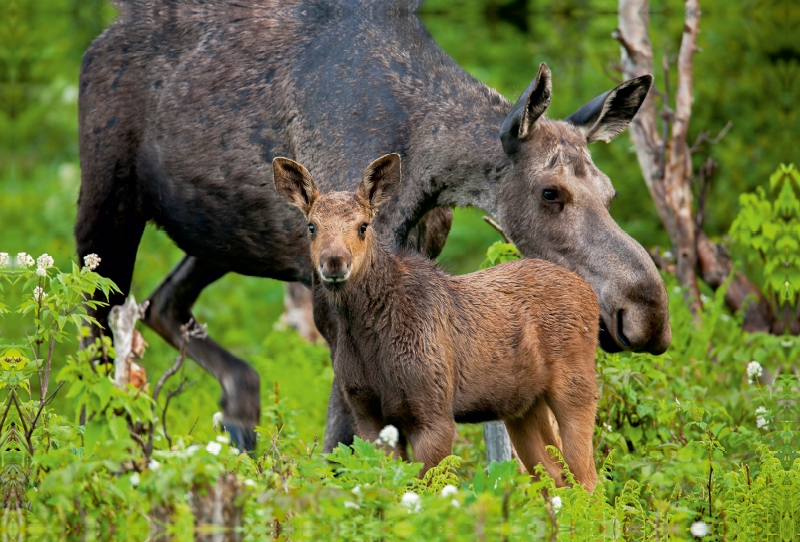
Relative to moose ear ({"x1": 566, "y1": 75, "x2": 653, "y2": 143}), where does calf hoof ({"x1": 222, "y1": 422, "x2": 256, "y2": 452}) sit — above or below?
below

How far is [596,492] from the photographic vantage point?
15.3 feet

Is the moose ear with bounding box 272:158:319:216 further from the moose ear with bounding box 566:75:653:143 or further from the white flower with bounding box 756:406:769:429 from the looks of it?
the white flower with bounding box 756:406:769:429

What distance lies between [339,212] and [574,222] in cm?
144

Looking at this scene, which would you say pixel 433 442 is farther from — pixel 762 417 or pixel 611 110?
pixel 611 110

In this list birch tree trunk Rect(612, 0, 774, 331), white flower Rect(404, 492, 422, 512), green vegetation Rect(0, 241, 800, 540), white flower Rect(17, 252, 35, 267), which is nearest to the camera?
green vegetation Rect(0, 241, 800, 540)

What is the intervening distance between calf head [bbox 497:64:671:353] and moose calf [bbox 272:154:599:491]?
138 mm

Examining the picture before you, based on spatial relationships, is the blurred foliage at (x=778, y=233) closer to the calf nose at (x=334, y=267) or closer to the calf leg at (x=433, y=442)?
the calf leg at (x=433, y=442)

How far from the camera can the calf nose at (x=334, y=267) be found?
5.24 metres

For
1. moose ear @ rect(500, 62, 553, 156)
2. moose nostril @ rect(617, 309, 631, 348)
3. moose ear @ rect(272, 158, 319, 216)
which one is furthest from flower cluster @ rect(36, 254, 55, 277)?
moose nostril @ rect(617, 309, 631, 348)

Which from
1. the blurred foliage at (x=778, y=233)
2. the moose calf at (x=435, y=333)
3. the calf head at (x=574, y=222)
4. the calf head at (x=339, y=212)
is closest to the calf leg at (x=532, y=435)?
the moose calf at (x=435, y=333)

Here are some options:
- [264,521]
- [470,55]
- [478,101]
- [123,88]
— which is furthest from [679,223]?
[470,55]

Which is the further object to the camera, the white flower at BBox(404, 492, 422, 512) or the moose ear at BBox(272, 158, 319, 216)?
the moose ear at BBox(272, 158, 319, 216)

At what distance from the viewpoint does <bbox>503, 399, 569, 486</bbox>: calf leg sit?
635 centimetres

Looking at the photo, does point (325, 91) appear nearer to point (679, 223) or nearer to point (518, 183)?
point (518, 183)
